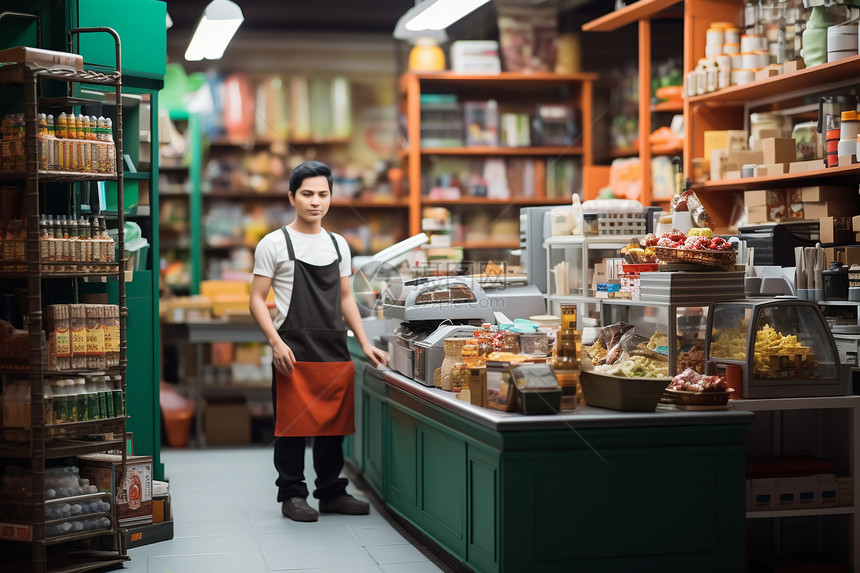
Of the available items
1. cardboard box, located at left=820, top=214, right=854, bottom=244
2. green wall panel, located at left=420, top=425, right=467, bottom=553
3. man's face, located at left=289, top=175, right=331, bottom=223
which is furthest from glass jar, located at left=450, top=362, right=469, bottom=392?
cardboard box, located at left=820, top=214, right=854, bottom=244

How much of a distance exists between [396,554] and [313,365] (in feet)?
3.49

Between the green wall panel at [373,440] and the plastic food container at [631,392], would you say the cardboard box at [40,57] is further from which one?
the plastic food container at [631,392]

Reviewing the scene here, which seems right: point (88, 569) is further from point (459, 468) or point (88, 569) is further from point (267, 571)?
point (459, 468)

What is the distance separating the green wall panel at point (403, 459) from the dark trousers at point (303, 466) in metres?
0.28

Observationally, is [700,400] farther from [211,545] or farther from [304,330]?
[211,545]

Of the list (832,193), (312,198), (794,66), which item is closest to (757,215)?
(832,193)

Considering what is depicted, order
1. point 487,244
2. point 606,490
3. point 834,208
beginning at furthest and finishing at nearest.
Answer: point 487,244, point 834,208, point 606,490

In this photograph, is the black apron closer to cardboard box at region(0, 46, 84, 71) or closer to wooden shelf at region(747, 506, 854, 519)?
cardboard box at region(0, 46, 84, 71)

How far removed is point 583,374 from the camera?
150 inches

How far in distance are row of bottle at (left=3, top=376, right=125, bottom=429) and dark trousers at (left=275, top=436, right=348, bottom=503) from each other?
1.04 m

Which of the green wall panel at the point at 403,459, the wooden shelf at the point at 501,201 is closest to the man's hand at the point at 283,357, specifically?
the green wall panel at the point at 403,459

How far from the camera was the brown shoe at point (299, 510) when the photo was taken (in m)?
5.01

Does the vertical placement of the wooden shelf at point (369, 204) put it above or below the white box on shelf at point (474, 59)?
below

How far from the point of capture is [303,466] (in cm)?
516
